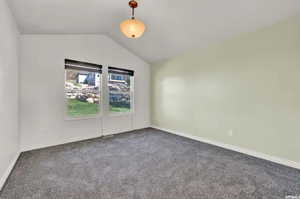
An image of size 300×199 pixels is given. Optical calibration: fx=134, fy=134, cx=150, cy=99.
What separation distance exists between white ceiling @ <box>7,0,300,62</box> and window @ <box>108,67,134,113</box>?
1203mm

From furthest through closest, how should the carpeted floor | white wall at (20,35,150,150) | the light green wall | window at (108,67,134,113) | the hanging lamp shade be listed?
window at (108,67,134,113) → white wall at (20,35,150,150) → the light green wall → the hanging lamp shade → the carpeted floor

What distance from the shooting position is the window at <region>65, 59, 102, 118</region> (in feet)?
10.7

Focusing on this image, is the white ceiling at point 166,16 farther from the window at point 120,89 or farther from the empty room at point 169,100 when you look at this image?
the window at point 120,89

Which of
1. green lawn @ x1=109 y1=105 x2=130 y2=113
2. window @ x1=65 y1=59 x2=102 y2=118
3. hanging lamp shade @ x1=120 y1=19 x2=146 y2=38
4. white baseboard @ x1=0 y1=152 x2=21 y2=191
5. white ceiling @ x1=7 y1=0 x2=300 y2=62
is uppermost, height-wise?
white ceiling @ x1=7 y1=0 x2=300 y2=62

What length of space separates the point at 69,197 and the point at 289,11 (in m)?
3.89

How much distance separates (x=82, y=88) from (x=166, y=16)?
2617 mm

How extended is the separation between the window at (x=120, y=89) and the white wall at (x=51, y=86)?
12.3 inches

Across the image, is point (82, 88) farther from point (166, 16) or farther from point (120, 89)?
point (166, 16)

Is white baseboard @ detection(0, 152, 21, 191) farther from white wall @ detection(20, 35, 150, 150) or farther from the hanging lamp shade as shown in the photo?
the hanging lamp shade

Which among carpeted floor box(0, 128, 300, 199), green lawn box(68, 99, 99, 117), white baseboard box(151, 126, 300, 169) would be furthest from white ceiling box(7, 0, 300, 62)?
carpeted floor box(0, 128, 300, 199)

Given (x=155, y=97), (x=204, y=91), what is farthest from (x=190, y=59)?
→ (x=155, y=97)

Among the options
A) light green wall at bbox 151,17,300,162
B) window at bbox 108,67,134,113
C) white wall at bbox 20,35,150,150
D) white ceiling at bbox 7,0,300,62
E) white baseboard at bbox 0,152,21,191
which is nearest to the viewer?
white baseboard at bbox 0,152,21,191

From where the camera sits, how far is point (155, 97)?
15.4 ft

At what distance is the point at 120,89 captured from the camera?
164 inches
